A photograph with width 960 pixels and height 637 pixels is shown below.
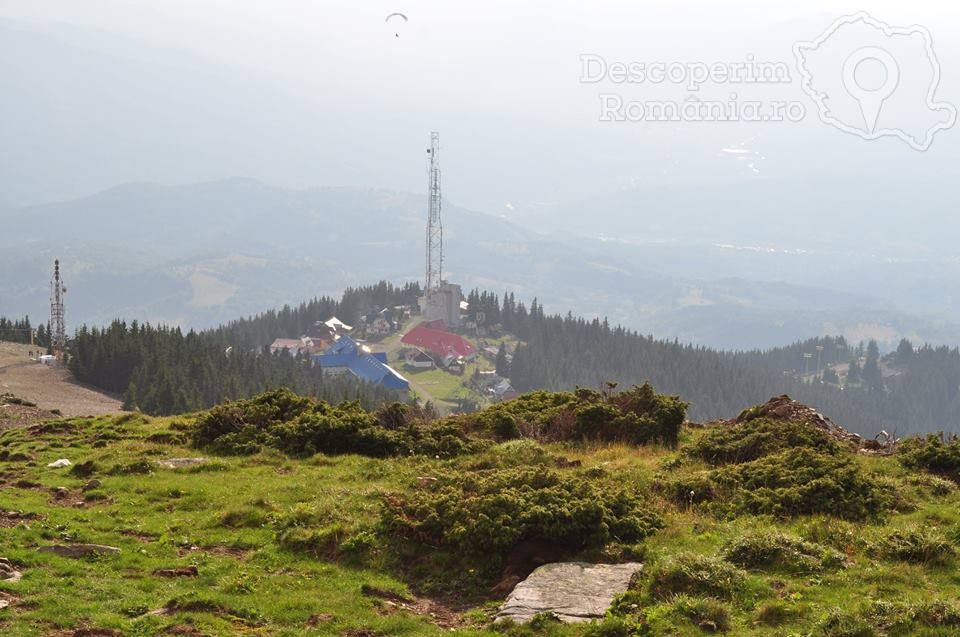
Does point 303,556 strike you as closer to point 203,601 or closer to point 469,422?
point 203,601

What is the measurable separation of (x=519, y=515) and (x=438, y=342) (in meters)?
155

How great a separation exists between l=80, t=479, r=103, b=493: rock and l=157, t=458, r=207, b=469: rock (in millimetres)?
2031

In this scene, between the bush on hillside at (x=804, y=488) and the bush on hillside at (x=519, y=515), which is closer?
the bush on hillside at (x=519, y=515)

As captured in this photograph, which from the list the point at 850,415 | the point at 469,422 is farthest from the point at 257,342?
the point at 469,422

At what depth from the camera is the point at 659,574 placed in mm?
15156

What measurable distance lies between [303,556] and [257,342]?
159072mm

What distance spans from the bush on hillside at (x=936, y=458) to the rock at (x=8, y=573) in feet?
60.2

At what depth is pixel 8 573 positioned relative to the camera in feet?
50.9

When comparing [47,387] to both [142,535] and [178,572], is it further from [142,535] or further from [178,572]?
[178,572]

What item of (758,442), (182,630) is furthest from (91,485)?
(758,442)

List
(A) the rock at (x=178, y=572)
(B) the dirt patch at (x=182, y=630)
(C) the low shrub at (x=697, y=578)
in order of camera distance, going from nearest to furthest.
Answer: (B) the dirt patch at (x=182, y=630)
(C) the low shrub at (x=697, y=578)
(A) the rock at (x=178, y=572)

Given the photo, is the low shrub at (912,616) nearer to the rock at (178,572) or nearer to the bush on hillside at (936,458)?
the bush on hillside at (936,458)

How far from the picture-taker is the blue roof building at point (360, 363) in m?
150

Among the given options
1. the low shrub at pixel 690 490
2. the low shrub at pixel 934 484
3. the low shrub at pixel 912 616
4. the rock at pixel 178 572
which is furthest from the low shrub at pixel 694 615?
the low shrub at pixel 934 484
